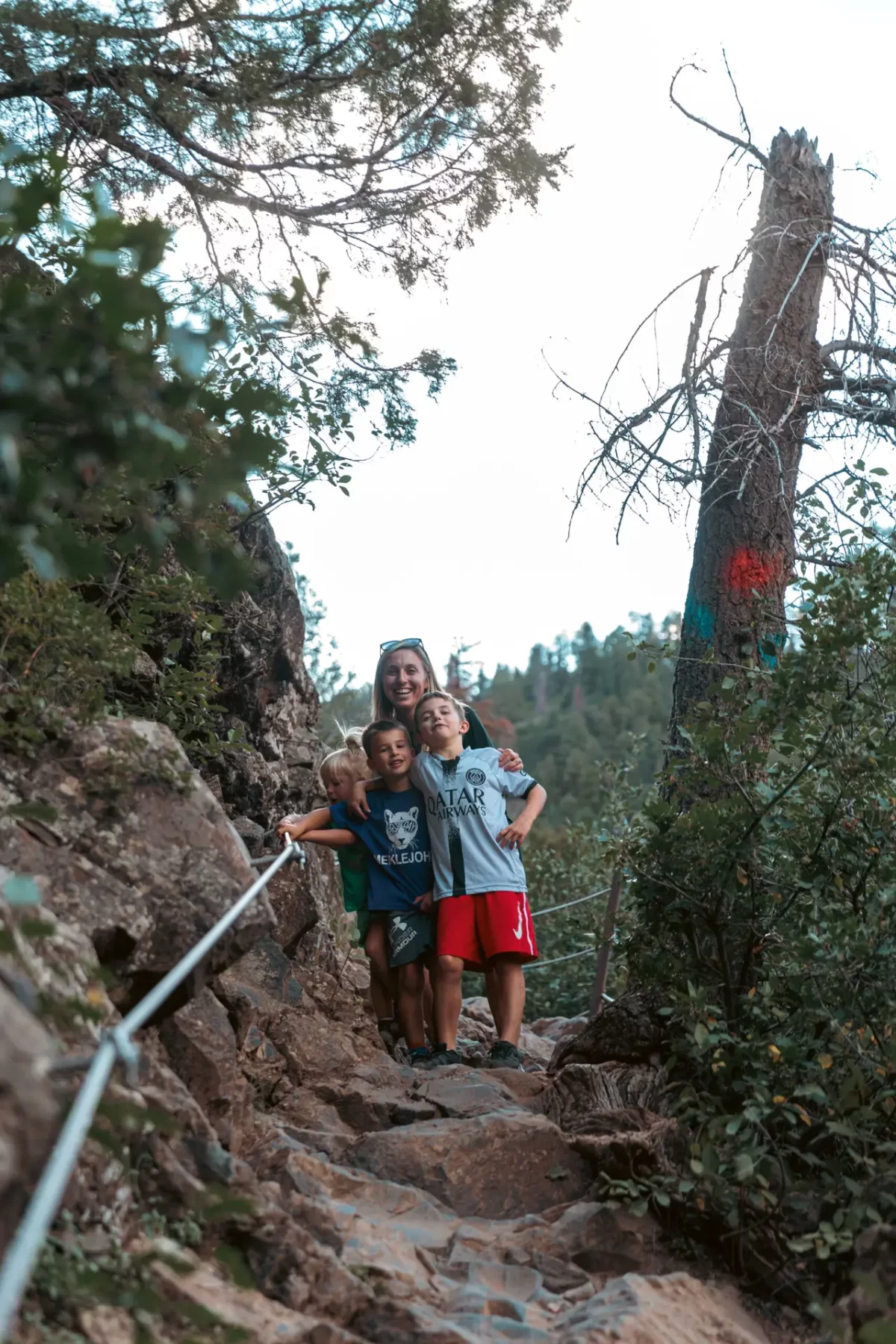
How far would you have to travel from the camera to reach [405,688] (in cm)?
516

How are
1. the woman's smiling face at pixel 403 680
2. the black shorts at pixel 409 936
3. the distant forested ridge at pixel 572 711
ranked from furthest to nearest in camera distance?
1. the distant forested ridge at pixel 572 711
2. the woman's smiling face at pixel 403 680
3. the black shorts at pixel 409 936

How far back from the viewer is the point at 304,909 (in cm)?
523

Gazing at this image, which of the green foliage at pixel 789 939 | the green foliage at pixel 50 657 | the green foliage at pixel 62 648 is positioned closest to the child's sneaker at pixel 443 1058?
the green foliage at pixel 789 939

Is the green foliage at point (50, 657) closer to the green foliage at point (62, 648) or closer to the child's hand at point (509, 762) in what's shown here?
the green foliage at point (62, 648)

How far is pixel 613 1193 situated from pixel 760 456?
3.08 metres

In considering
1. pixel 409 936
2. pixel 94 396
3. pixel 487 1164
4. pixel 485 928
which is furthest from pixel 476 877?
pixel 94 396

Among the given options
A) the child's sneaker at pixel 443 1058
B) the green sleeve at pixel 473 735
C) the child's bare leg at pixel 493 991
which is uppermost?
the green sleeve at pixel 473 735

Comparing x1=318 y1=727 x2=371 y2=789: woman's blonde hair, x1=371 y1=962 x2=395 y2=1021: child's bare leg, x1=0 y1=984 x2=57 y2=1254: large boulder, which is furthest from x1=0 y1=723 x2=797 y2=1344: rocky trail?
x1=318 y1=727 x2=371 y2=789: woman's blonde hair

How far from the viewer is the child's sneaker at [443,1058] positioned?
4340mm

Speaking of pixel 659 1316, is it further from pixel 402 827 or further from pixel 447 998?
pixel 402 827

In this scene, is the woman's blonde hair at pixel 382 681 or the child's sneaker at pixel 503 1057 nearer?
the child's sneaker at pixel 503 1057

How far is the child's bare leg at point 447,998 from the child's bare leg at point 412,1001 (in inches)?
8.3

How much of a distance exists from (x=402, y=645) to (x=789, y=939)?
7.94ft

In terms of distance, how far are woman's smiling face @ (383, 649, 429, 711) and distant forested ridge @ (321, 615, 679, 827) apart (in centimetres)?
651
